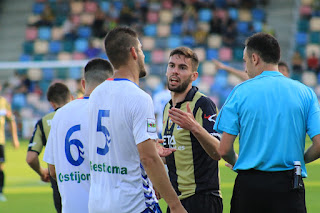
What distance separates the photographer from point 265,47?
14.1 ft

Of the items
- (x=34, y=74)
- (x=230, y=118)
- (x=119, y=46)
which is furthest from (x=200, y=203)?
(x=34, y=74)

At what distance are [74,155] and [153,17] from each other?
2419 cm

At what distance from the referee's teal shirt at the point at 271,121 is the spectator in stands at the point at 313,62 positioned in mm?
19702

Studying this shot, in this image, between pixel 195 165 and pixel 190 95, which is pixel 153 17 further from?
pixel 195 165

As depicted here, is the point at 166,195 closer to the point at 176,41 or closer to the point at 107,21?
the point at 176,41

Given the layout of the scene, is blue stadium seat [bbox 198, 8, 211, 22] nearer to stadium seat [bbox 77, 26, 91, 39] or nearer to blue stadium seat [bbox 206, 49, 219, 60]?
blue stadium seat [bbox 206, 49, 219, 60]

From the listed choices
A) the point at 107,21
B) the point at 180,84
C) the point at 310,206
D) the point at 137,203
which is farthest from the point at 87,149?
the point at 107,21

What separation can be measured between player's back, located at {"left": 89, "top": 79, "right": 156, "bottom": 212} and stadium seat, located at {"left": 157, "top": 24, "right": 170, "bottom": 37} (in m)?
23.4

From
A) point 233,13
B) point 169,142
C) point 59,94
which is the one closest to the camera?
point 169,142

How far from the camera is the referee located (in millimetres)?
4172

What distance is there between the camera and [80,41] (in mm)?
27359

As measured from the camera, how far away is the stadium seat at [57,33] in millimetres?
28577

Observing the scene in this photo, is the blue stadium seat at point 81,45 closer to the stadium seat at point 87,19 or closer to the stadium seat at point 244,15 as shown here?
the stadium seat at point 87,19

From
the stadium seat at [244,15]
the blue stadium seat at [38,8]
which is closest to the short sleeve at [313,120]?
the stadium seat at [244,15]
